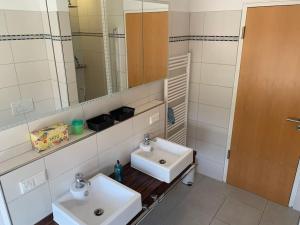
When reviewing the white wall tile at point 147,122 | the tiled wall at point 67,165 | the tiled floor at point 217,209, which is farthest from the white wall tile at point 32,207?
the tiled floor at point 217,209

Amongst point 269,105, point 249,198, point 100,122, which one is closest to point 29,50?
point 100,122

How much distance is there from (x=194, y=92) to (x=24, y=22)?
6.73ft

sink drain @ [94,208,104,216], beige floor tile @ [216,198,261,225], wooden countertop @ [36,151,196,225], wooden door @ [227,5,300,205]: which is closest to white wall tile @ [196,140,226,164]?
wooden door @ [227,5,300,205]

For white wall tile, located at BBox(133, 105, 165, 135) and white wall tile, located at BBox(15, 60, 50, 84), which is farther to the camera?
white wall tile, located at BBox(133, 105, 165, 135)

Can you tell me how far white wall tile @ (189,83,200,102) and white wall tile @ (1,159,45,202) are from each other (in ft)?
6.66

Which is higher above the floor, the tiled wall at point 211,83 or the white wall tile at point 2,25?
the white wall tile at point 2,25

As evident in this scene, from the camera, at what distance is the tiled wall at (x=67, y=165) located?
136 centimetres

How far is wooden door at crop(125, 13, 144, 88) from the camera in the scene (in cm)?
214

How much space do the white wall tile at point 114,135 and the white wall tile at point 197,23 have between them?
1392 mm

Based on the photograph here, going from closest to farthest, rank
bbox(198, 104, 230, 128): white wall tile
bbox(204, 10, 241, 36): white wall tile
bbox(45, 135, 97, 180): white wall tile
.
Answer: bbox(45, 135, 97, 180): white wall tile → bbox(204, 10, 241, 36): white wall tile → bbox(198, 104, 230, 128): white wall tile

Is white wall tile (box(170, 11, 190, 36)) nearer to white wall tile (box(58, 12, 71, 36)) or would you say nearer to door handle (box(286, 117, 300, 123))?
white wall tile (box(58, 12, 71, 36))

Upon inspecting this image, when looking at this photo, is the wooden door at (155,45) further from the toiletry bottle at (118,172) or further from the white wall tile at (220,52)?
the toiletry bottle at (118,172)

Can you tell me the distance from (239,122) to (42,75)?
2.11 m

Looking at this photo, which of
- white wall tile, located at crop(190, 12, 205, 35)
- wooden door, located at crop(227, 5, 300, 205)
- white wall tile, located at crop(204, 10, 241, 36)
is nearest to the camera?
wooden door, located at crop(227, 5, 300, 205)
